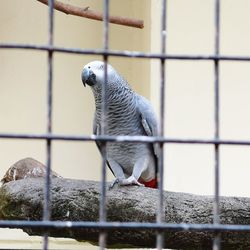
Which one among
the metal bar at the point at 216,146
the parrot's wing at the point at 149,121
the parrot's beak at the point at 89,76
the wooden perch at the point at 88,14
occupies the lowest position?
the metal bar at the point at 216,146

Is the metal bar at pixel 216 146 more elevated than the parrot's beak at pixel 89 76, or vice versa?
the parrot's beak at pixel 89 76

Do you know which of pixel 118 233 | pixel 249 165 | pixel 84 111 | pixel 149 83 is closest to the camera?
pixel 118 233

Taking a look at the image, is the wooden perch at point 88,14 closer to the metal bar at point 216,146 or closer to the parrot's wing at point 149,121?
the parrot's wing at point 149,121

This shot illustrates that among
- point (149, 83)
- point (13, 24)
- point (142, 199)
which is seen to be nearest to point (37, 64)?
point (13, 24)

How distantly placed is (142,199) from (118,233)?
126mm

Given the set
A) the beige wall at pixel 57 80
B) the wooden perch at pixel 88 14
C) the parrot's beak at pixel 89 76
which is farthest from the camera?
the beige wall at pixel 57 80

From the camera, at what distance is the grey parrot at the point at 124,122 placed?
8.04ft

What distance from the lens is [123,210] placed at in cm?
185

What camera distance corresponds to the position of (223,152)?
9.43ft

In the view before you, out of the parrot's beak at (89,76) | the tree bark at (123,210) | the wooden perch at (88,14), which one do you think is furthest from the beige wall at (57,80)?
the tree bark at (123,210)

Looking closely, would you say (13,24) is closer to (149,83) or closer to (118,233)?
(149,83)

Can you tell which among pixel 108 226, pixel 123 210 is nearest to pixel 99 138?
pixel 108 226

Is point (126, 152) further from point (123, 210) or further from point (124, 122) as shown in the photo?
point (123, 210)

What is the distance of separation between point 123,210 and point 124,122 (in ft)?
2.24
